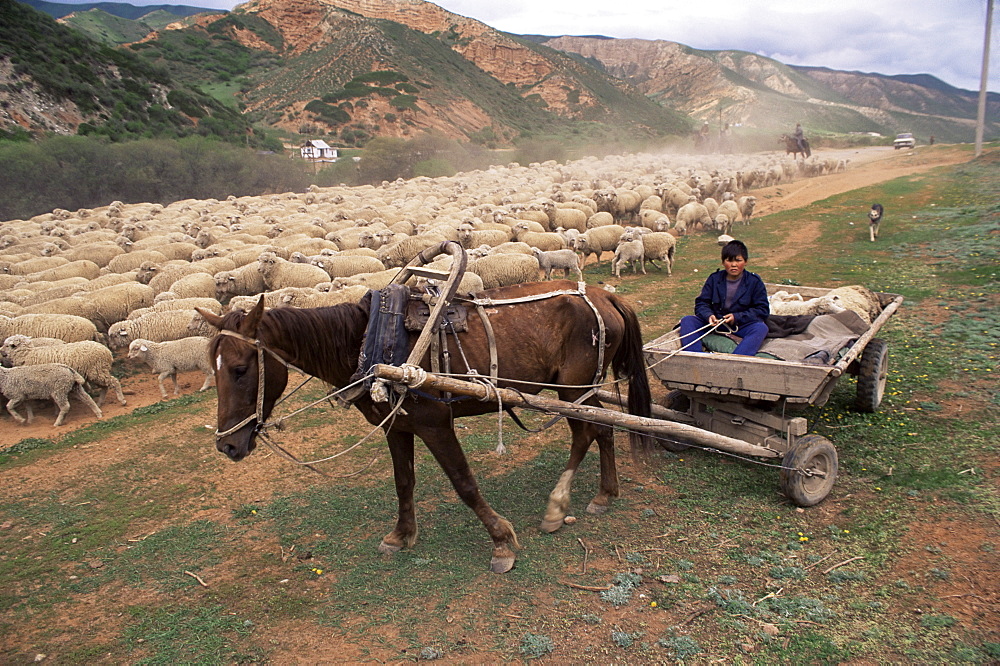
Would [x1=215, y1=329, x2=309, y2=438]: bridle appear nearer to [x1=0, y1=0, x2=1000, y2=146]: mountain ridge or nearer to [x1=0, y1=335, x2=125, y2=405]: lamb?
[x1=0, y1=335, x2=125, y2=405]: lamb

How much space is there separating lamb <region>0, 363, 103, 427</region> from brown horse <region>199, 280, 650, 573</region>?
23.1ft

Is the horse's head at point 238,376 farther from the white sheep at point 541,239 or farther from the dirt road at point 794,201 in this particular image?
the white sheep at point 541,239

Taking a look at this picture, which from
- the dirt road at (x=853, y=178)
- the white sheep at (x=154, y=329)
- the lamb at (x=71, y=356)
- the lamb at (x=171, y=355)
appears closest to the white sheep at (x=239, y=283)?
the white sheep at (x=154, y=329)

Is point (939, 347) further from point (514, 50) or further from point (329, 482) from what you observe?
point (514, 50)

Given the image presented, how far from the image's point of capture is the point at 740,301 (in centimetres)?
631

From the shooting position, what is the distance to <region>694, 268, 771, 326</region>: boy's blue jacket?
20.6 ft

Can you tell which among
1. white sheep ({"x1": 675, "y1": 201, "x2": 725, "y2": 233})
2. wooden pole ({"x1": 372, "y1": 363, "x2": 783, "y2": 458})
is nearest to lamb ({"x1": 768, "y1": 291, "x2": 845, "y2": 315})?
wooden pole ({"x1": 372, "y1": 363, "x2": 783, "y2": 458})

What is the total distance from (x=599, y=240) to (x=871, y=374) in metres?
12.3

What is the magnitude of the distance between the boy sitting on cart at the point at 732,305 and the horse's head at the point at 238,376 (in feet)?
13.1

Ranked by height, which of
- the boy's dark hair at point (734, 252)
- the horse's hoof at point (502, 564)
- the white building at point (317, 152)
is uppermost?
the white building at point (317, 152)

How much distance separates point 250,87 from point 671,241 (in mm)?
68327

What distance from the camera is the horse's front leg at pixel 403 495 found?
5.02m

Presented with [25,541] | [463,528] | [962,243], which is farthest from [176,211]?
[962,243]

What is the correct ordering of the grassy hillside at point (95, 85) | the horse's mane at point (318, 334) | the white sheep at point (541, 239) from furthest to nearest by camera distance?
the grassy hillside at point (95, 85), the white sheep at point (541, 239), the horse's mane at point (318, 334)
